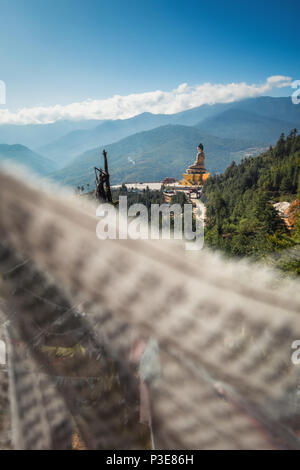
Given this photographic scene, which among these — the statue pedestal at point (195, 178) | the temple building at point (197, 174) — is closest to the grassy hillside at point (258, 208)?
the statue pedestal at point (195, 178)

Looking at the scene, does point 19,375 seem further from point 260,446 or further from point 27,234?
point 260,446

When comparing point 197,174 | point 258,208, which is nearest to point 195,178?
point 197,174

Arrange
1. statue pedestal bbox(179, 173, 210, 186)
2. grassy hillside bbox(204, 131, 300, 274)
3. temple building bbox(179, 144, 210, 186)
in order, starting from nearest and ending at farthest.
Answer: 1. grassy hillside bbox(204, 131, 300, 274)
2. temple building bbox(179, 144, 210, 186)
3. statue pedestal bbox(179, 173, 210, 186)

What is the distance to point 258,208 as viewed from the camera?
18672 mm

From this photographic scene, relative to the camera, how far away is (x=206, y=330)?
511mm

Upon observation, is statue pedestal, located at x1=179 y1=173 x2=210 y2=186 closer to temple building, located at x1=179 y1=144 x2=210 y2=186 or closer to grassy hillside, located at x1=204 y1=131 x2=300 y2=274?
temple building, located at x1=179 y1=144 x2=210 y2=186

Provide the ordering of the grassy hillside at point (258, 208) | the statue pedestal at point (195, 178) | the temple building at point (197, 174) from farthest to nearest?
the statue pedestal at point (195, 178), the temple building at point (197, 174), the grassy hillside at point (258, 208)

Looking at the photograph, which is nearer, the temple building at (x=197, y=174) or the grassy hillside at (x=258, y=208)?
the grassy hillside at (x=258, y=208)

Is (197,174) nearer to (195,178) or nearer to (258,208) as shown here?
(195,178)

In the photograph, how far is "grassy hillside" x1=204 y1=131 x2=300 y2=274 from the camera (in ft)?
34.7

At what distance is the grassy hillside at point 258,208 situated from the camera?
34.7ft

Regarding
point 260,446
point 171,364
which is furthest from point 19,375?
point 260,446

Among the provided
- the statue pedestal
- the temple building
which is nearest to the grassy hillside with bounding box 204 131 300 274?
the statue pedestal

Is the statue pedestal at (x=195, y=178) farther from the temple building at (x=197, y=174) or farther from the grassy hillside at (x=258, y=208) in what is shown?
the grassy hillside at (x=258, y=208)
